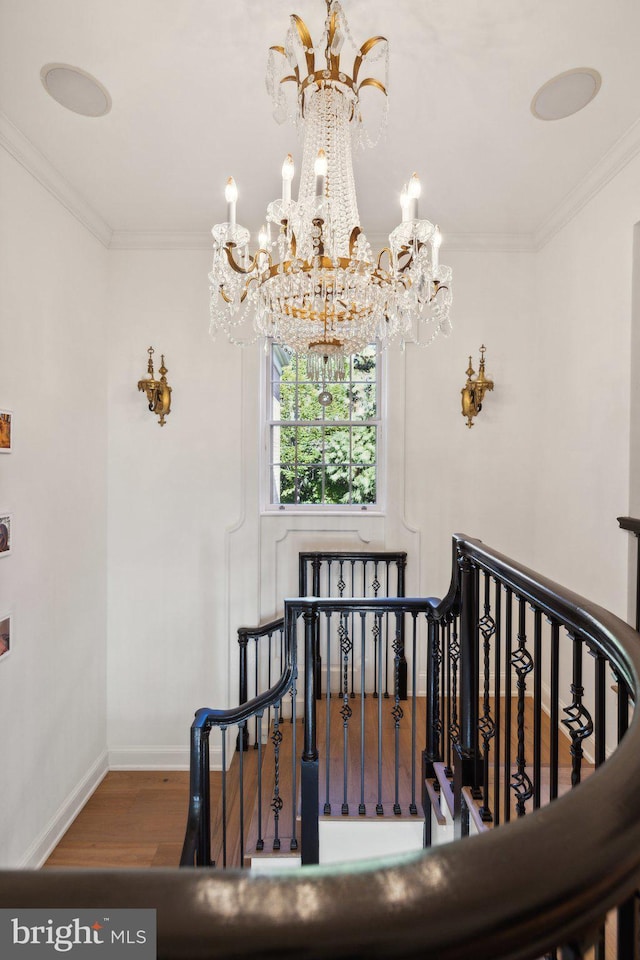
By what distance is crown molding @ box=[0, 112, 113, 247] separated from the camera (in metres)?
2.38

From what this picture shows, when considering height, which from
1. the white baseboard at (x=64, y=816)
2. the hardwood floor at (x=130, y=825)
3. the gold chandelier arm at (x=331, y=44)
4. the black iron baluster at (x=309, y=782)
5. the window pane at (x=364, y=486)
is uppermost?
the gold chandelier arm at (x=331, y=44)

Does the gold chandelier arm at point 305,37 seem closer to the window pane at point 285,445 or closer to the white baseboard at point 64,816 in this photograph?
the window pane at point 285,445

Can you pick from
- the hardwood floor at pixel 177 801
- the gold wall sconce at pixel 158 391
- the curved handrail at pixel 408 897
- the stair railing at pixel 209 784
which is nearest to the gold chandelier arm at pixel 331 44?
the curved handrail at pixel 408 897

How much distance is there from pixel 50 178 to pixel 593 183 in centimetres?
314

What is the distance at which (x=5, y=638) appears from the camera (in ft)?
7.77

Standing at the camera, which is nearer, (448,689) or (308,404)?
(448,689)

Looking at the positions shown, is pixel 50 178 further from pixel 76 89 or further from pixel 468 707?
pixel 468 707

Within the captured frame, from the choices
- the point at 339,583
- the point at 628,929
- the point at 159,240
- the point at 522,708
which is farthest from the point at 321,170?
the point at 339,583

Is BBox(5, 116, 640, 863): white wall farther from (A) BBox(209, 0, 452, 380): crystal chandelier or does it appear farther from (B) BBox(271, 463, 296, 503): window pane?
(A) BBox(209, 0, 452, 380): crystal chandelier

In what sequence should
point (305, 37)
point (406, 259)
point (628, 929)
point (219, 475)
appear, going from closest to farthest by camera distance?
point (628, 929) → point (305, 37) → point (406, 259) → point (219, 475)

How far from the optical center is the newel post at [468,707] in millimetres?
1694

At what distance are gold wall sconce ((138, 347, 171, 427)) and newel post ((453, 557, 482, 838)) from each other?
8.26 ft

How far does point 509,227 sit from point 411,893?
3.94 metres

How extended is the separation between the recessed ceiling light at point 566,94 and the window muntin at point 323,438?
176 centimetres
